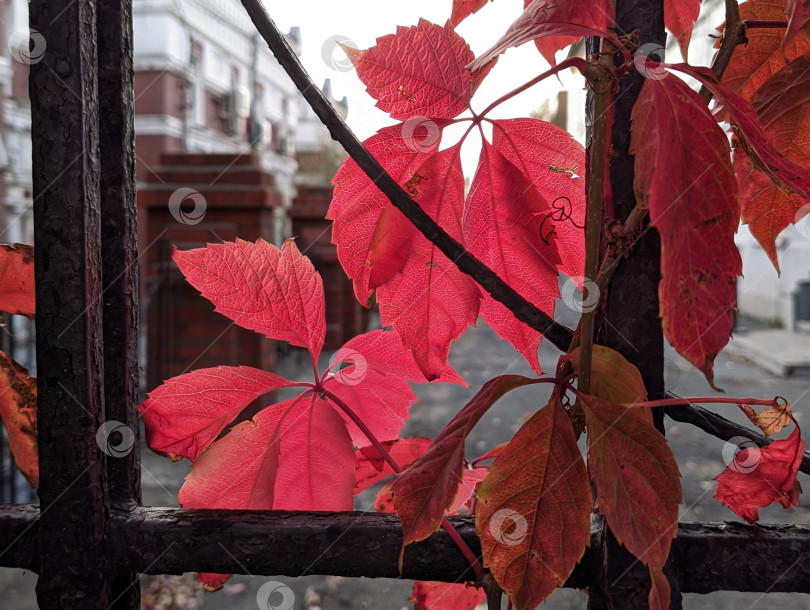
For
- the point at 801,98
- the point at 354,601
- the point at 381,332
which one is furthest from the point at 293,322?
the point at 354,601

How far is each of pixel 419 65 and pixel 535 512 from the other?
206mm

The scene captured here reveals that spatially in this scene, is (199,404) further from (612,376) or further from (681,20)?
(681,20)

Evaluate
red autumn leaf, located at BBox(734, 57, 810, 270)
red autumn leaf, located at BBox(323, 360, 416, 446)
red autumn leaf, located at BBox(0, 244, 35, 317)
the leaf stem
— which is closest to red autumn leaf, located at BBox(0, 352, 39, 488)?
red autumn leaf, located at BBox(0, 244, 35, 317)

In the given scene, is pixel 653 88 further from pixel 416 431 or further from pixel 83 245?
pixel 416 431

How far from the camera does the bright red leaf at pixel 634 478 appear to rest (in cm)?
23

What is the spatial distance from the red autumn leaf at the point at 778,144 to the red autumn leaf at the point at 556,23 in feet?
0.35

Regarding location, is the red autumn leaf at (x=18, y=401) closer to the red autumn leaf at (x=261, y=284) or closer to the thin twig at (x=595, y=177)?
the red autumn leaf at (x=261, y=284)

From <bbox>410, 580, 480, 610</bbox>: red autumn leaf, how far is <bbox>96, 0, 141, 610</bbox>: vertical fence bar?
0.17 m

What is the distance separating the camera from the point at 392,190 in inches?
10.9

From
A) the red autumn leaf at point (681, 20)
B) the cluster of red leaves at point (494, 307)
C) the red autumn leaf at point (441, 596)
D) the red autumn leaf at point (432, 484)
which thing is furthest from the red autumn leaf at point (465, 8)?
the red autumn leaf at point (441, 596)

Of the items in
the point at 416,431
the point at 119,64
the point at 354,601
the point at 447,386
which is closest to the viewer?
the point at 119,64

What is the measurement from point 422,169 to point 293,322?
11cm

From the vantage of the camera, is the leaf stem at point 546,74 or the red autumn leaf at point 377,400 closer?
the leaf stem at point 546,74

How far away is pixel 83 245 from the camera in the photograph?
0.30 m
